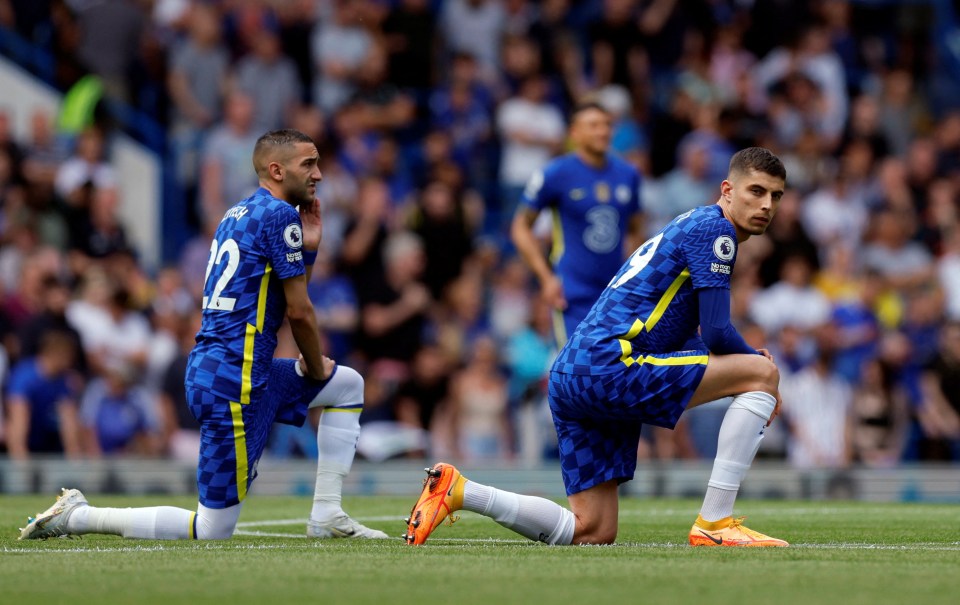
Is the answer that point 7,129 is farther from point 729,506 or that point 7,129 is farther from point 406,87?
point 729,506

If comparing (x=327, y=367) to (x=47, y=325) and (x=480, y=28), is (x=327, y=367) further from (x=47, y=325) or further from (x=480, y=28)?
(x=480, y=28)

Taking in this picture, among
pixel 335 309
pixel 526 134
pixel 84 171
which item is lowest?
pixel 335 309

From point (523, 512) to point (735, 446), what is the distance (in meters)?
1.09

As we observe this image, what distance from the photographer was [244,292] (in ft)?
26.1

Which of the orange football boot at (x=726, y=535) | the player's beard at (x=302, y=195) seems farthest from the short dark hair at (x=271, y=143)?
the orange football boot at (x=726, y=535)

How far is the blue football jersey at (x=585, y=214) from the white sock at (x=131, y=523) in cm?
422

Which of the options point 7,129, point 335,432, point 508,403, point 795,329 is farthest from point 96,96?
point 335,432

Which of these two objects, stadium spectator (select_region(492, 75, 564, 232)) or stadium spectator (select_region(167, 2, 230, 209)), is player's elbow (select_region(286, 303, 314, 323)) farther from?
stadium spectator (select_region(167, 2, 230, 209))

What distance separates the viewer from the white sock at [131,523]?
26.1 ft

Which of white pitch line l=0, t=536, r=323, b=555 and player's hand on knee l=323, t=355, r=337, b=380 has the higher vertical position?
player's hand on knee l=323, t=355, r=337, b=380

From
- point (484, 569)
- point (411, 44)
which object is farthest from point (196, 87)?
point (484, 569)

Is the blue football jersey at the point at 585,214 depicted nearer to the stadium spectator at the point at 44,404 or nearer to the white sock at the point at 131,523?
the white sock at the point at 131,523

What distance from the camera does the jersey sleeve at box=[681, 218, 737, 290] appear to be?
7.66 m

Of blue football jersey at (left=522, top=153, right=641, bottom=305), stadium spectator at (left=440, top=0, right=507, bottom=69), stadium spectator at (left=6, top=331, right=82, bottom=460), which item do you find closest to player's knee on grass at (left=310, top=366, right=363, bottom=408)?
blue football jersey at (left=522, top=153, right=641, bottom=305)
